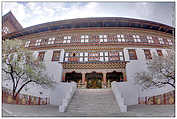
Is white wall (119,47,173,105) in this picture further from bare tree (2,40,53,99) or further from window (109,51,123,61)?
bare tree (2,40,53,99)

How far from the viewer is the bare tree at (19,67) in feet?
16.5

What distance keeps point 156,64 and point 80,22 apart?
6265mm

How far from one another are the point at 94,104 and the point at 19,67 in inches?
151

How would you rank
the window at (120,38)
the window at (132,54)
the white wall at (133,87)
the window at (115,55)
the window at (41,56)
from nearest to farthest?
1. the white wall at (133,87)
2. the window at (41,56)
3. the window at (132,54)
4. the window at (115,55)
5. the window at (120,38)

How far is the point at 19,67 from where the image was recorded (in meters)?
5.41

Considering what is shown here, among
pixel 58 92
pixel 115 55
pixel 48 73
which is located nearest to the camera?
pixel 58 92

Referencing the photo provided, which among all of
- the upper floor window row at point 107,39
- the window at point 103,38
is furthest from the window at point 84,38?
the window at point 103,38

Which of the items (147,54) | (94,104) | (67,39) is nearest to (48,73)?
(67,39)

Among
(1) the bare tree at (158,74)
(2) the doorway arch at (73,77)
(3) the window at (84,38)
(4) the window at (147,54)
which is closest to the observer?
(1) the bare tree at (158,74)

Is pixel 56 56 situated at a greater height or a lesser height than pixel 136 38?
lesser

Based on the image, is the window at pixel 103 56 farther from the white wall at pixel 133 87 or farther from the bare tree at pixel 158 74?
the bare tree at pixel 158 74

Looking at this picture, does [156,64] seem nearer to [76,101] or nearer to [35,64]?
[76,101]

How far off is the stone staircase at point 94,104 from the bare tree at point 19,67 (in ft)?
7.22

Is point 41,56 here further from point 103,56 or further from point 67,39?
point 103,56
